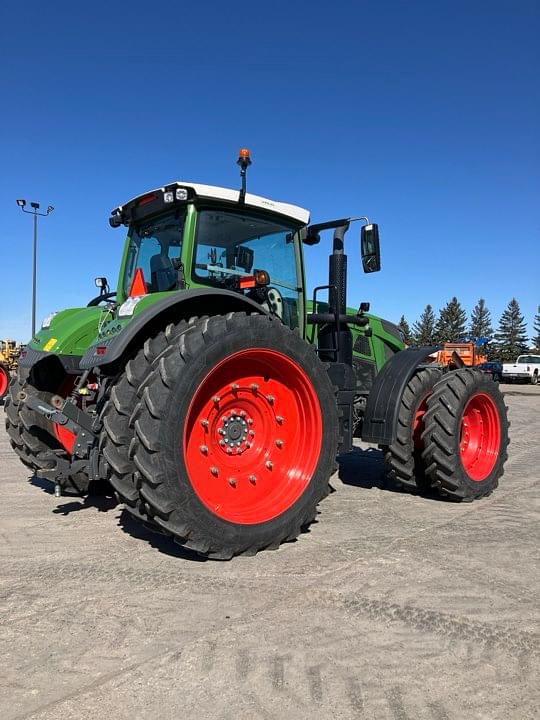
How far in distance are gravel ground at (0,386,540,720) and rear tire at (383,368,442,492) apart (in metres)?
0.79

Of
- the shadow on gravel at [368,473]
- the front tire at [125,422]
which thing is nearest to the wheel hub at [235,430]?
the front tire at [125,422]

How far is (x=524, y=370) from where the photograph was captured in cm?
3288

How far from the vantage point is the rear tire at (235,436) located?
3.33 metres

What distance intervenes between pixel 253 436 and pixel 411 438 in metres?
1.85

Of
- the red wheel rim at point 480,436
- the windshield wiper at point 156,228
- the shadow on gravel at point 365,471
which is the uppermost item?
the windshield wiper at point 156,228

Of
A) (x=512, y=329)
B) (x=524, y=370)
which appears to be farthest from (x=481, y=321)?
(x=524, y=370)

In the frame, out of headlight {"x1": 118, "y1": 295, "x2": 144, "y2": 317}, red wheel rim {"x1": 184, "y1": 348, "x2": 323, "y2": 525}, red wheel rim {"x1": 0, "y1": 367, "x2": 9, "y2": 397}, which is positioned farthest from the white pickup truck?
headlight {"x1": 118, "y1": 295, "x2": 144, "y2": 317}

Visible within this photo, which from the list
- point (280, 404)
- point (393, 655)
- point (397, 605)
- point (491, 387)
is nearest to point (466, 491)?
point (491, 387)

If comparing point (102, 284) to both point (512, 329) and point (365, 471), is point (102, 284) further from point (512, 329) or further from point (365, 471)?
point (512, 329)

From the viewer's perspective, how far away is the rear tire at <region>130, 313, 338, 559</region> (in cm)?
333

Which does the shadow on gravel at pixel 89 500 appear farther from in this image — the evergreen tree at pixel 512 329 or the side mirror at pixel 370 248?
the evergreen tree at pixel 512 329

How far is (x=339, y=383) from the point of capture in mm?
5164

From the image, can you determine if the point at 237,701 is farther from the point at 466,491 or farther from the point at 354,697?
the point at 466,491

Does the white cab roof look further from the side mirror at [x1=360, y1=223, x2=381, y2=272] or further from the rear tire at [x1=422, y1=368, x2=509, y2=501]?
the rear tire at [x1=422, y1=368, x2=509, y2=501]
